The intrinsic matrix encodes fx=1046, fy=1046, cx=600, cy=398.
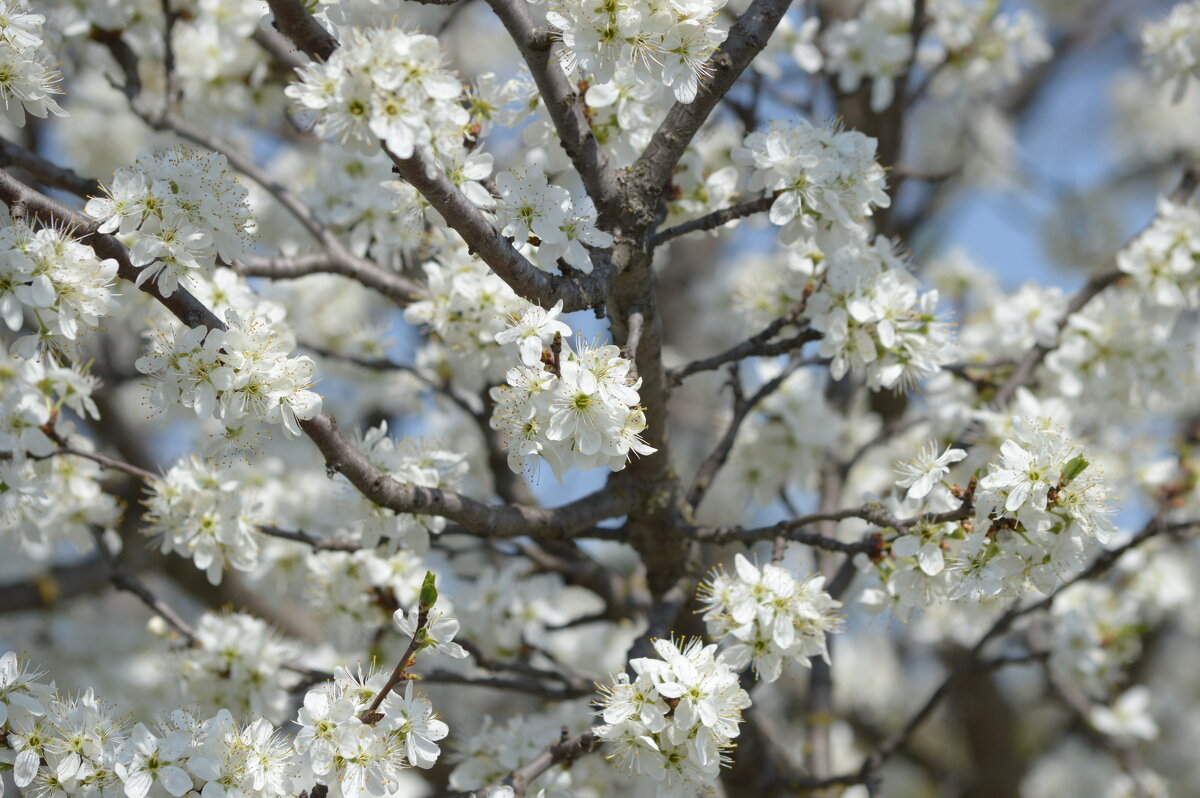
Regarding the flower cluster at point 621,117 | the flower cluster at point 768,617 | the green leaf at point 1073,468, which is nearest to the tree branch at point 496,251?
the flower cluster at point 621,117

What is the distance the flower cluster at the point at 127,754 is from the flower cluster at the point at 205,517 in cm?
56

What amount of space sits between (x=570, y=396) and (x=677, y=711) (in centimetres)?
64

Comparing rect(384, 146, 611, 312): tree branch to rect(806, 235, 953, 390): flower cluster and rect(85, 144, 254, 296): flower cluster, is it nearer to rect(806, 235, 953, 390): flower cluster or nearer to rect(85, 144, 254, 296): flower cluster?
rect(85, 144, 254, 296): flower cluster

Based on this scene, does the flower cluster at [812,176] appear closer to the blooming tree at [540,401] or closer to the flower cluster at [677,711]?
the blooming tree at [540,401]

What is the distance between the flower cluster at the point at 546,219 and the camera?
2021 mm

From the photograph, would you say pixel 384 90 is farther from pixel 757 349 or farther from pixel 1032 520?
pixel 1032 520

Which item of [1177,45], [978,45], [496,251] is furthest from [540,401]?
[978,45]

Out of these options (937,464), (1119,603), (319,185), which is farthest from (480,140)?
(1119,603)

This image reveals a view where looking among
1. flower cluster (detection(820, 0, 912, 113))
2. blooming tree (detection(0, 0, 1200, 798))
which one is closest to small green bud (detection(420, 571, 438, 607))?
blooming tree (detection(0, 0, 1200, 798))

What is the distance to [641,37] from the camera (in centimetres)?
199

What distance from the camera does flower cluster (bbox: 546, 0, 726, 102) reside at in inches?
76.3

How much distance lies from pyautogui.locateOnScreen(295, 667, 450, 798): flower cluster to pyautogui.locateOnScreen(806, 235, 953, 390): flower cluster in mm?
1217

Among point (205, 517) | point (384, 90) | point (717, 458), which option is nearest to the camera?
point (384, 90)

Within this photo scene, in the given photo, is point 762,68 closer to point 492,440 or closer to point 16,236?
point 492,440
